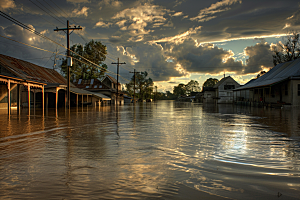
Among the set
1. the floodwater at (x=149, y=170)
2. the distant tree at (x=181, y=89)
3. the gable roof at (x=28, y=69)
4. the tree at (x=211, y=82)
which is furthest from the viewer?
the distant tree at (x=181, y=89)

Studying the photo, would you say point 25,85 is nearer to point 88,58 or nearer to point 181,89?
point 88,58

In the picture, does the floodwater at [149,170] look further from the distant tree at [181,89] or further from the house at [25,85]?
the distant tree at [181,89]

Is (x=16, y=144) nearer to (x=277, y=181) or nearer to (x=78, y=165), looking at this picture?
(x=78, y=165)

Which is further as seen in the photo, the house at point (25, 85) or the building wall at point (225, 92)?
the building wall at point (225, 92)

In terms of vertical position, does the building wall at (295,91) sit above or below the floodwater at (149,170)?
above

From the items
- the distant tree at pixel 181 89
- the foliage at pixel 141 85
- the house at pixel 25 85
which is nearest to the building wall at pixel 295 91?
the house at pixel 25 85

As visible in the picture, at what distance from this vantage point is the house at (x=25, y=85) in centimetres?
2029

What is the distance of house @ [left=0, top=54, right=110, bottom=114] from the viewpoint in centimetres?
2029

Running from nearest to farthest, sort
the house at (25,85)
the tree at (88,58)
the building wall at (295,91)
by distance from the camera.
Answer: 1. the house at (25,85)
2. the building wall at (295,91)
3. the tree at (88,58)

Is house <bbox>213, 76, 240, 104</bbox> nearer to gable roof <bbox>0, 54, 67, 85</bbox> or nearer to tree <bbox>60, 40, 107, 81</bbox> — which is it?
tree <bbox>60, 40, 107, 81</bbox>

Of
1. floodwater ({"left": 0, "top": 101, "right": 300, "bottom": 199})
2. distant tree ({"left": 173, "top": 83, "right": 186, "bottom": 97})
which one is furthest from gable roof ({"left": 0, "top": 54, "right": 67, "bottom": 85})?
distant tree ({"left": 173, "top": 83, "right": 186, "bottom": 97})

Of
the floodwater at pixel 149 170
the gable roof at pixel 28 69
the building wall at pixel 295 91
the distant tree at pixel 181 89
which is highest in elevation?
the distant tree at pixel 181 89

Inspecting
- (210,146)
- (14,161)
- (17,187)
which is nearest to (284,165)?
(210,146)

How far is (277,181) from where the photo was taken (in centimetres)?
354
